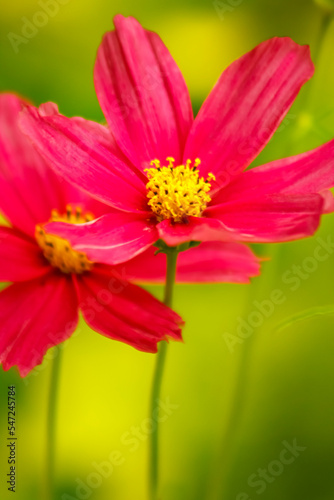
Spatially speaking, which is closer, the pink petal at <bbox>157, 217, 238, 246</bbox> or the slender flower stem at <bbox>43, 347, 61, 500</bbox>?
the pink petal at <bbox>157, 217, 238, 246</bbox>

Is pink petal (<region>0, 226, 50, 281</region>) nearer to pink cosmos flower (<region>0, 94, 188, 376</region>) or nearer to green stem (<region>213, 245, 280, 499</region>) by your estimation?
pink cosmos flower (<region>0, 94, 188, 376</region>)

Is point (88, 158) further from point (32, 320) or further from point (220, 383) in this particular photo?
point (220, 383)

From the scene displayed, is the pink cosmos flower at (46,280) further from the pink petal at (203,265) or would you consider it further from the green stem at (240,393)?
the green stem at (240,393)

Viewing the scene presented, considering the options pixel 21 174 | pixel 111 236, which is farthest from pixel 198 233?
pixel 21 174

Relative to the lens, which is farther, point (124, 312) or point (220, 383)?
point (220, 383)

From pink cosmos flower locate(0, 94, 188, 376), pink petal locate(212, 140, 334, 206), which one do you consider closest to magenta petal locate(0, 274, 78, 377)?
pink cosmos flower locate(0, 94, 188, 376)

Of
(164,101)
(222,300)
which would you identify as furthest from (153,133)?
(222,300)

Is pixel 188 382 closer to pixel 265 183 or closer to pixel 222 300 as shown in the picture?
Answer: pixel 222 300
